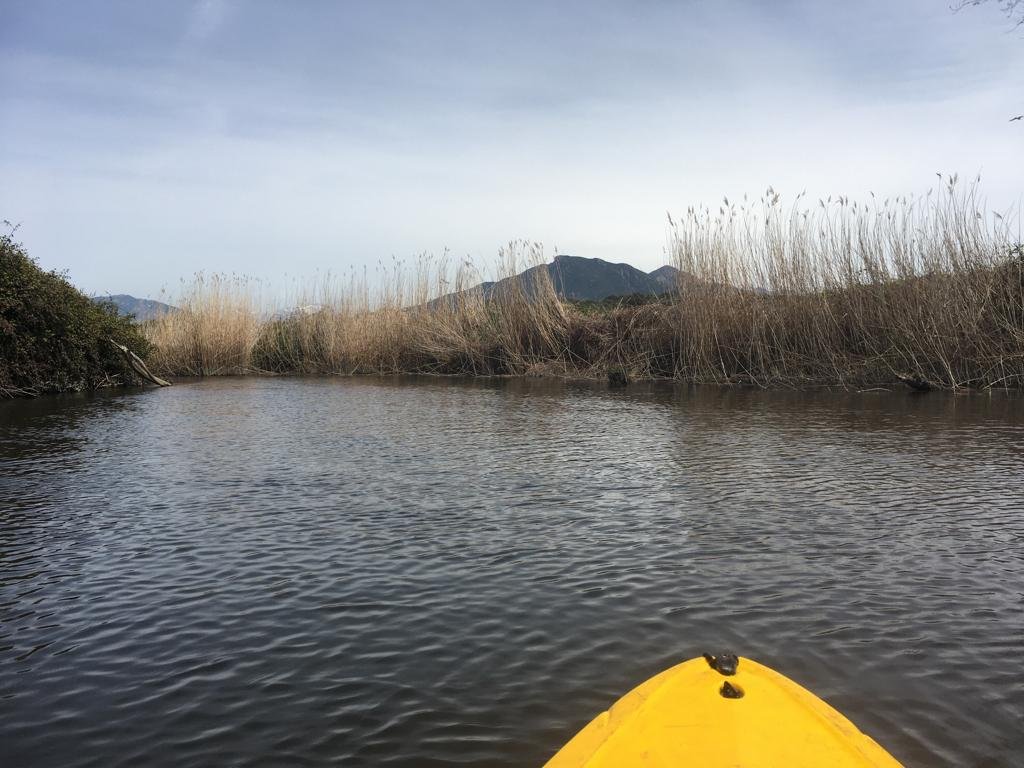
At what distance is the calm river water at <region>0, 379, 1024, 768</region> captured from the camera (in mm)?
2262

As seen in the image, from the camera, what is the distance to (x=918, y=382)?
11602 mm

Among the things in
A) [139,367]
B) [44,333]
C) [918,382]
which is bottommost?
[918,382]

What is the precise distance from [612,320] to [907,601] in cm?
1378

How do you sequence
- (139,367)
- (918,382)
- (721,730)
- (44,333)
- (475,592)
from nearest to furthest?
(721,730)
(475,592)
(918,382)
(44,333)
(139,367)

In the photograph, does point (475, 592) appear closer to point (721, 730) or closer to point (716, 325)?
point (721, 730)

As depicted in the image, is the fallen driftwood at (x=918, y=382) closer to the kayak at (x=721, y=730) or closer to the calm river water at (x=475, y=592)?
the calm river water at (x=475, y=592)

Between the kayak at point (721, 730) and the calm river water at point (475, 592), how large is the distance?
0.43 metres

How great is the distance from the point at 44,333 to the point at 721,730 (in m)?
14.1

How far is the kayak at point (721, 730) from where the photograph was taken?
161 cm

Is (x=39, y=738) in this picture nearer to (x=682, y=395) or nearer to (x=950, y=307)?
(x=682, y=395)

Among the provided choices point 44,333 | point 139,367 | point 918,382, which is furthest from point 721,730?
point 139,367

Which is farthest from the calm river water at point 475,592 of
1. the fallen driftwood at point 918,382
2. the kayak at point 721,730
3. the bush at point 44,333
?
the bush at point 44,333

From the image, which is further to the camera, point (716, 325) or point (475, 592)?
point (716, 325)

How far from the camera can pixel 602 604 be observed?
10.3ft
